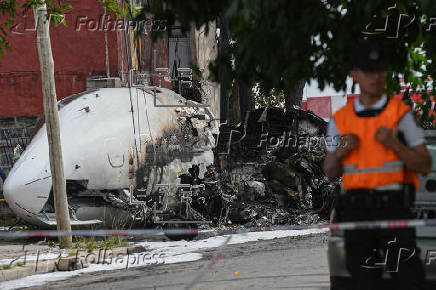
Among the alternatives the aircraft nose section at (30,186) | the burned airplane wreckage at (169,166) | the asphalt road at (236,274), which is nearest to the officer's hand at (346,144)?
the asphalt road at (236,274)

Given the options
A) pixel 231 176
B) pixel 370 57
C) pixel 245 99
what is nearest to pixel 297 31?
pixel 370 57

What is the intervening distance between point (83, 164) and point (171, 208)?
2169 millimetres

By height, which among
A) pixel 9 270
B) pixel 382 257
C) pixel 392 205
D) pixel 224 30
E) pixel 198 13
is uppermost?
pixel 224 30

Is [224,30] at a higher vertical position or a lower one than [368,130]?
higher

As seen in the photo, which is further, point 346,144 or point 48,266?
point 48,266

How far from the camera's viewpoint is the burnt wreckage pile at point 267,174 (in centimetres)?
1722

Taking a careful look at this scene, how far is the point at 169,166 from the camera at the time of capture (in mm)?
Result: 16719

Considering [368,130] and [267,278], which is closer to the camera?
[368,130]

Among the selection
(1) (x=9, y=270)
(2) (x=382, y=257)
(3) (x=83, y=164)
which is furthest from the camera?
(3) (x=83, y=164)

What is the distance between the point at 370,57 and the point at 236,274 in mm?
5850

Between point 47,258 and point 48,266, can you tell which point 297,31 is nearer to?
point 48,266

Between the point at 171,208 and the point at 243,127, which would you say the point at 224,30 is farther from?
the point at 171,208

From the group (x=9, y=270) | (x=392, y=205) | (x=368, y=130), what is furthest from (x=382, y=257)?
(x=9, y=270)

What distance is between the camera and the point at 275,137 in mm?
19359
